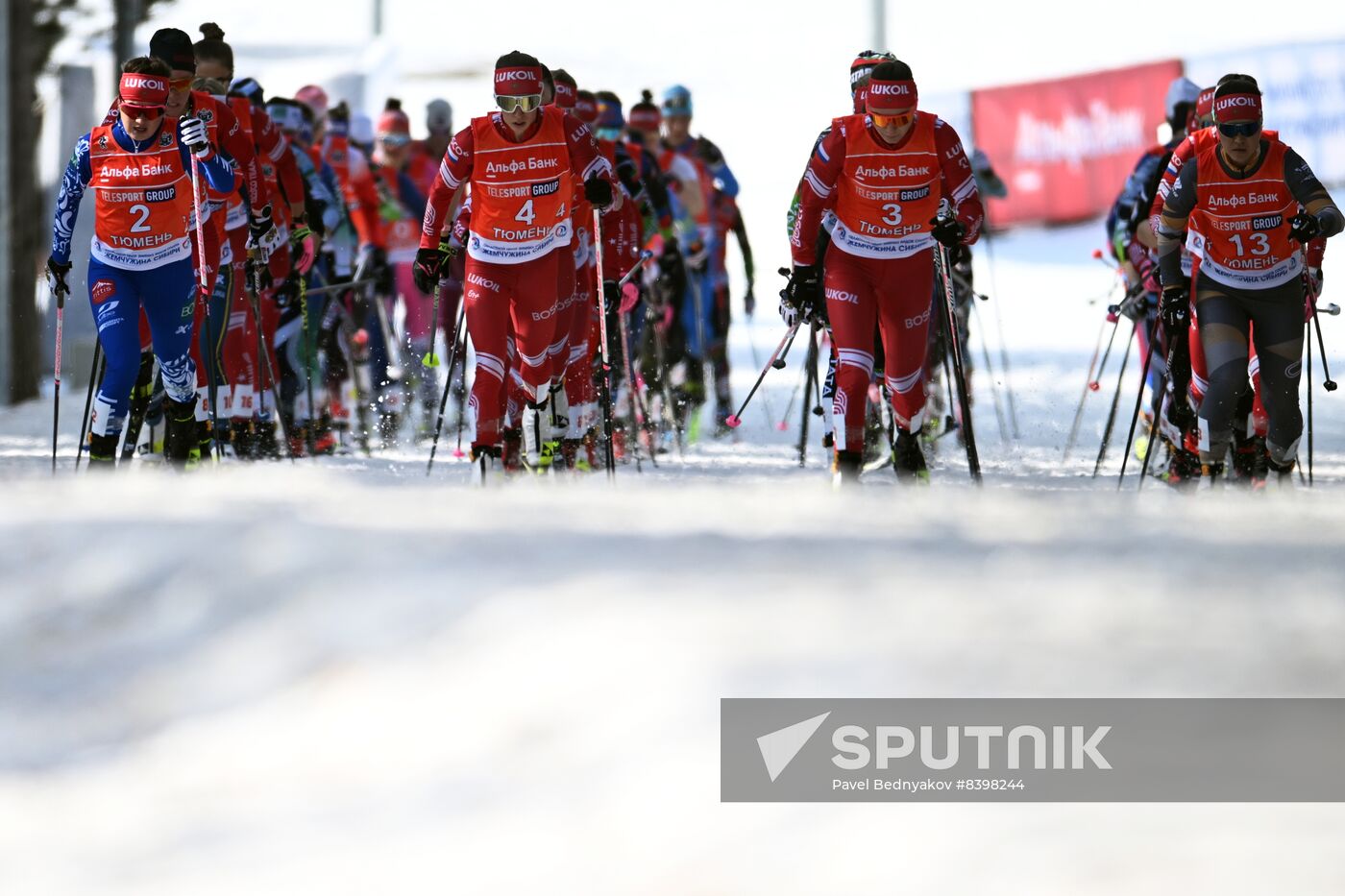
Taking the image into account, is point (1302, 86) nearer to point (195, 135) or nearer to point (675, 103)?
point (675, 103)

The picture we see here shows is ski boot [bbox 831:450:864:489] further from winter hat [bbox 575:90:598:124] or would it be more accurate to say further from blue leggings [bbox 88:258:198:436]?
winter hat [bbox 575:90:598:124]

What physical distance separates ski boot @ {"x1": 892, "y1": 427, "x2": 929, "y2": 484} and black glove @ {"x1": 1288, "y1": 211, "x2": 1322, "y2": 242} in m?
1.88

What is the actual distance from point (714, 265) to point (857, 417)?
22.2 feet

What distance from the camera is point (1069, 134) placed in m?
29.3

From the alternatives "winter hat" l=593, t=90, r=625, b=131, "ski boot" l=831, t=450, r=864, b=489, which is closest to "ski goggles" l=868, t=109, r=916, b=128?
"ski boot" l=831, t=450, r=864, b=489

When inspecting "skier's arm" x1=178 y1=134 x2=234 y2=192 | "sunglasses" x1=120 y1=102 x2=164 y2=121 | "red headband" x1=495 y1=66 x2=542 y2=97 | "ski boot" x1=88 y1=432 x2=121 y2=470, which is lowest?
"ski boot" x1=88 y1=432 x2=121 y2=470

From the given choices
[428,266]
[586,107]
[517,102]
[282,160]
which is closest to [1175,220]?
[517,102]

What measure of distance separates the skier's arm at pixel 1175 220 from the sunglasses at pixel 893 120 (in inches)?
47.8

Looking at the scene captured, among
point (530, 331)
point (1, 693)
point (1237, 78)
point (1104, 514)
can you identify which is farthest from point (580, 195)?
point (1, 693)

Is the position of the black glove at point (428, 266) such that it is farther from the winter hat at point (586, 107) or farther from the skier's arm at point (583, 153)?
the winter hat at point (586, 107)

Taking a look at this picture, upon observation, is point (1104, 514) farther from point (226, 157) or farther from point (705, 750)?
point (226, 157)

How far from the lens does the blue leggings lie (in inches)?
397

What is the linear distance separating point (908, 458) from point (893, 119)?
1.56 meters

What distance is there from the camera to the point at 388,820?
4270 mm
